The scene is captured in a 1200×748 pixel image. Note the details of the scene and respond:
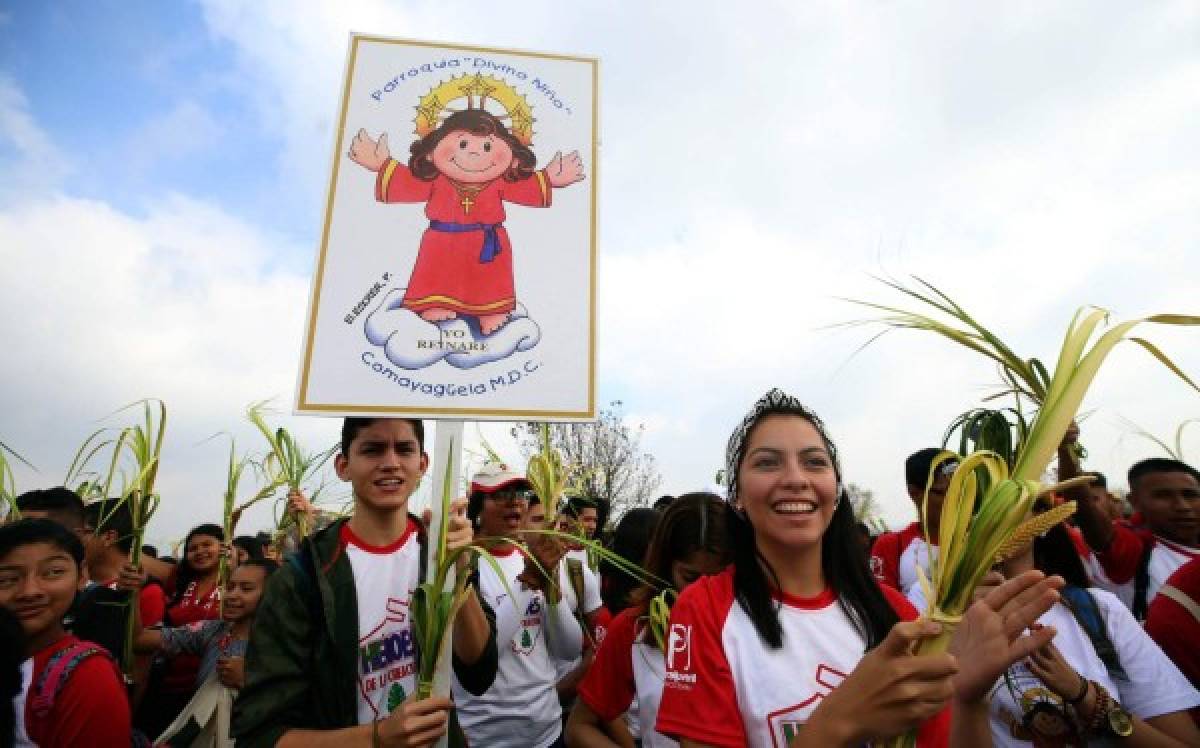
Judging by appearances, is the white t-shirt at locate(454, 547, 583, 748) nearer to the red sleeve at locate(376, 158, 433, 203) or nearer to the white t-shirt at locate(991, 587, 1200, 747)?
the red sleeve at locate(376, 158, 433, 203)

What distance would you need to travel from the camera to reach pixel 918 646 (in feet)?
4.50

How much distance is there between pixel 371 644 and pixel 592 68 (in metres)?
2.34

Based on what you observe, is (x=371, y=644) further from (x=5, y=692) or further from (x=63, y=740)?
(x=5, y=692)

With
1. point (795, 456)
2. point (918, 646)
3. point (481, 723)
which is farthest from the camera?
point (481, 723)

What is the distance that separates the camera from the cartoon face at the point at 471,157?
2.54 metres

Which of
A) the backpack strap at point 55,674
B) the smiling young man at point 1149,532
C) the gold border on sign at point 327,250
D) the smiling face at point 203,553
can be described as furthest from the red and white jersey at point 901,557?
the smiling face at point 203,553

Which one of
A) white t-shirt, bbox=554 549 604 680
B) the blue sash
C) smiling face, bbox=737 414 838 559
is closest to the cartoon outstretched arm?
the blue sash

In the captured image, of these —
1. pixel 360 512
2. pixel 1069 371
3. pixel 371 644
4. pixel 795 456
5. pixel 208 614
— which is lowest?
pixel 208 614

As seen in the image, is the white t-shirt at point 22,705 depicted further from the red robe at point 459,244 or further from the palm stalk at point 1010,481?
the palm stalk at point 1010,481

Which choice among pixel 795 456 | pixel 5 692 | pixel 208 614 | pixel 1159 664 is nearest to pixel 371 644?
pixel 5 692

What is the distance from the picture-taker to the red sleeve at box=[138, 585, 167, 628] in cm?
469

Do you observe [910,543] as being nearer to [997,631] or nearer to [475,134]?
[997,631]

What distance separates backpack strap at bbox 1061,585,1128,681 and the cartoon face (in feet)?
9.10

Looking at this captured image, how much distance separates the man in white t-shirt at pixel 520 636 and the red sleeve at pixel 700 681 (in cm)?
137
